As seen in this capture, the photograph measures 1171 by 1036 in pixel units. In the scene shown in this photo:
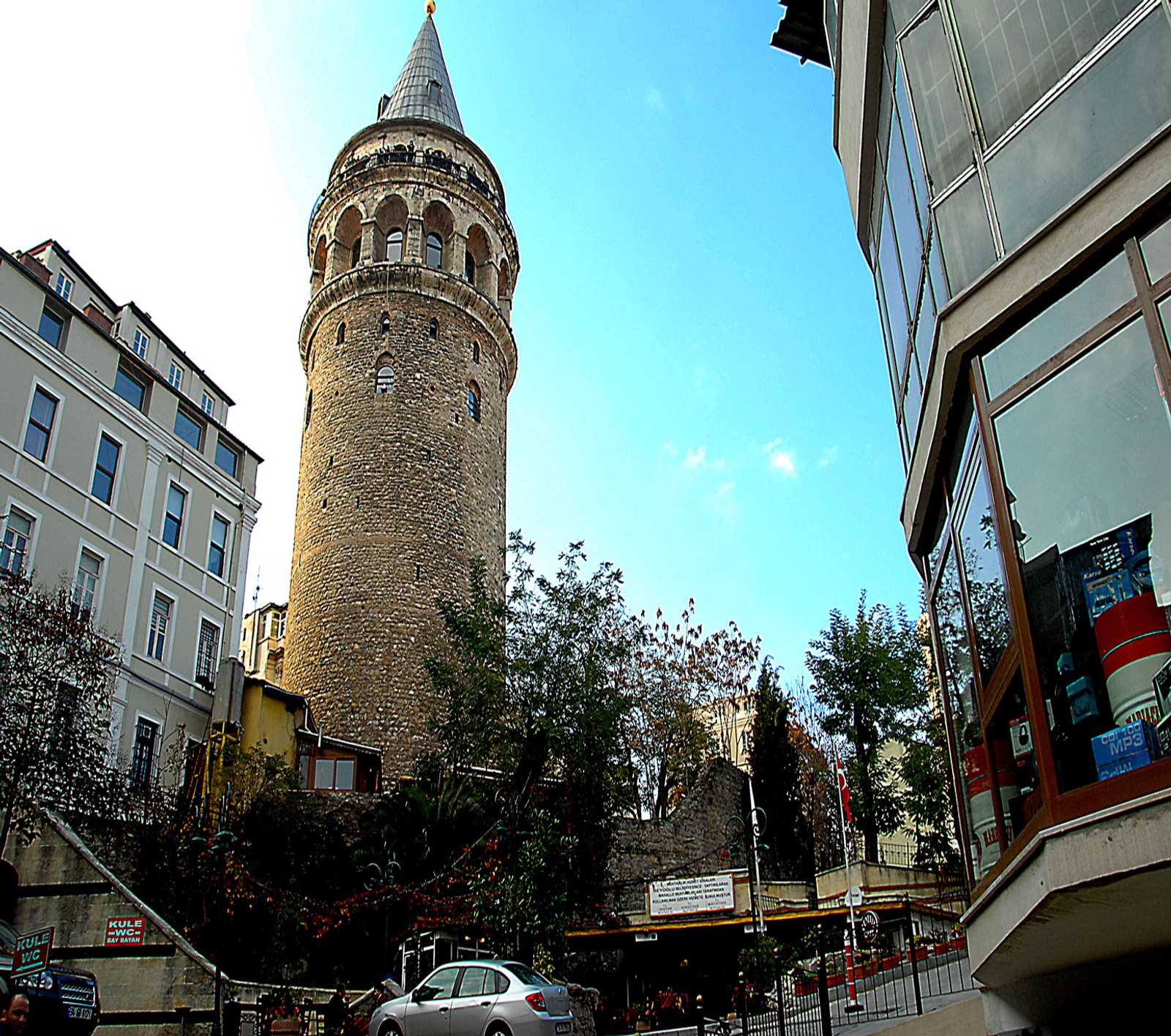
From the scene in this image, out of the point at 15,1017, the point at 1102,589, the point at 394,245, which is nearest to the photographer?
the point at 1102,589

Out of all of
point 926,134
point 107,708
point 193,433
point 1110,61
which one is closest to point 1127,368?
point 1110,61

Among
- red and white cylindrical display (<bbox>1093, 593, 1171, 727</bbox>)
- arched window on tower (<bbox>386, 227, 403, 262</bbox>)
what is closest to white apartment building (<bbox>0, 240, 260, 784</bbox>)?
arched window on tower (<bbox>386, 227, 403, 262</bbox>)

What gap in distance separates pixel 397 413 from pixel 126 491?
38.1 feet

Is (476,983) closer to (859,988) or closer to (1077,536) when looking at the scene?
(859,988)

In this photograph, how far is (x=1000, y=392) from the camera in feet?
22.6

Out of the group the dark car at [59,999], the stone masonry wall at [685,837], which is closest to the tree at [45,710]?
the dark car at [59,999]

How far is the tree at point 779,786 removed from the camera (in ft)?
90.2

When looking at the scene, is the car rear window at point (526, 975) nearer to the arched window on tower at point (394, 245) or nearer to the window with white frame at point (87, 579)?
the window with white frame at point (87, 579)

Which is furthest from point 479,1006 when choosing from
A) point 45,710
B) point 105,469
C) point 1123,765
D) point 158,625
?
point 105,469

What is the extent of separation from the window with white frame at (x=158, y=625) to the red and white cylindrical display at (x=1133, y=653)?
19523 mm

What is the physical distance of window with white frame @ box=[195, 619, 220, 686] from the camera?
896 inches

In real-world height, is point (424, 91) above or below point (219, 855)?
above

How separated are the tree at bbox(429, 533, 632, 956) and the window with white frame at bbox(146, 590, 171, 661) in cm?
708

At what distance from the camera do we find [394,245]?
36.0 meters
